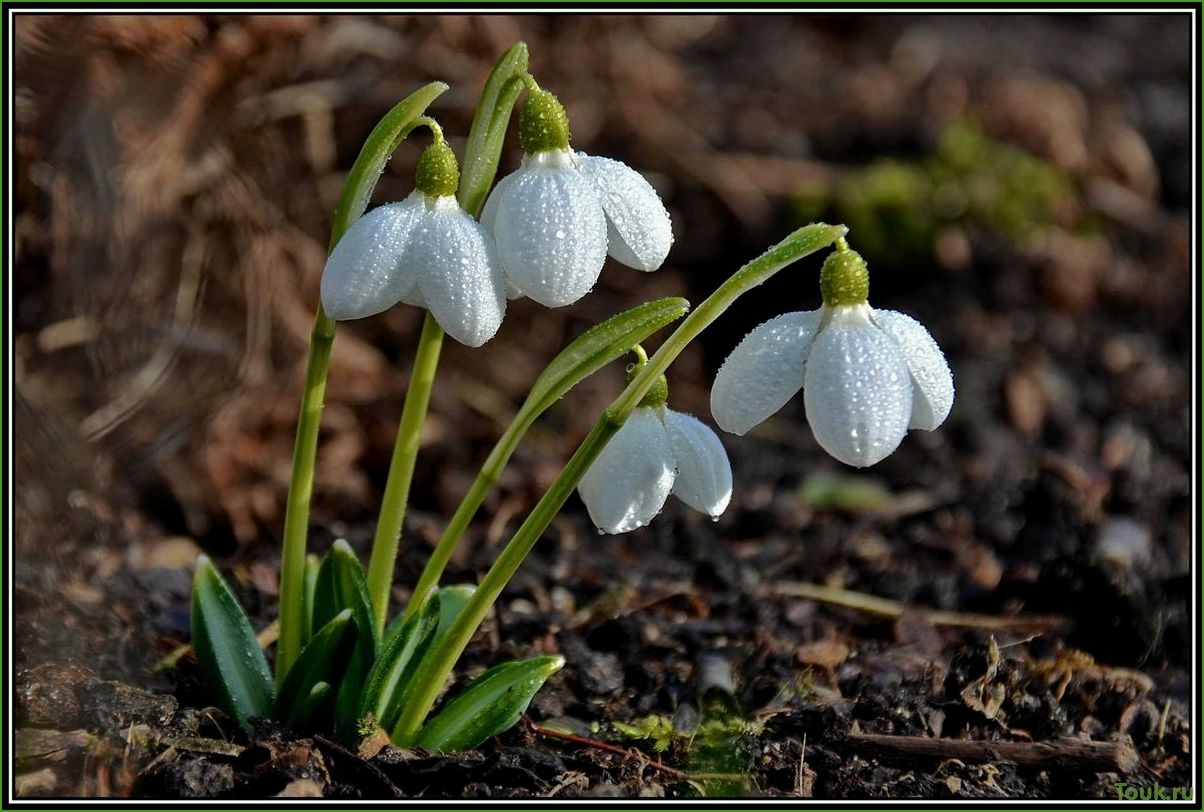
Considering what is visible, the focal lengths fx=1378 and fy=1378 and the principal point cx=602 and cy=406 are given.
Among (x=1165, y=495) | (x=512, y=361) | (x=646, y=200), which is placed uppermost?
(x=646, y=200)

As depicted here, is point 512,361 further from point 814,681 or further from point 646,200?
point 646,200

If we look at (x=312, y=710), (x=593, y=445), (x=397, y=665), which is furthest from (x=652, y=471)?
(x=312, y=710)

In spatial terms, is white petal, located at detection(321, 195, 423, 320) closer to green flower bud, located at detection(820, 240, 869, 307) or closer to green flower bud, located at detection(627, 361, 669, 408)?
green flower bud, located at detection(627, 361, 669, 408)

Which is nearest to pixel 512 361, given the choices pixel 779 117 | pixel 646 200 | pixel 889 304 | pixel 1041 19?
pixel 889 304

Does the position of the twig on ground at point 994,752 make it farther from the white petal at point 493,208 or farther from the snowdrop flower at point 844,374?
the white petal at point 493,208

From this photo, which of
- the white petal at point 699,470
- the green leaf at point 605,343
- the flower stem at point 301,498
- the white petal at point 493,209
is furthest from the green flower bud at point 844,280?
the flower stem at point 301,498

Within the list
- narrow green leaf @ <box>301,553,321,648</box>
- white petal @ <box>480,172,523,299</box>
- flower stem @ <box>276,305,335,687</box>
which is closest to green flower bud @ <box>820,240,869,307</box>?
white petal @ <box>480,172,523,299</box>
